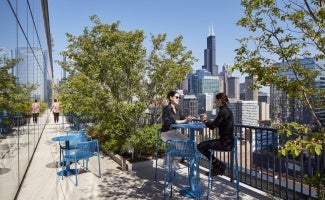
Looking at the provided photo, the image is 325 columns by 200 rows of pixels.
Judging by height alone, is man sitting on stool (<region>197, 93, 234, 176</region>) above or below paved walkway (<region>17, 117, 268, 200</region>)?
above

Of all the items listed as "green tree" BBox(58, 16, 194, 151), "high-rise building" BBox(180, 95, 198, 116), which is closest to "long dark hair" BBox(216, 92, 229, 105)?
"high-rise building" BBox(180, 95, 198, 116)

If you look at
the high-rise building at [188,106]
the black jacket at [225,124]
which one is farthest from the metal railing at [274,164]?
the high-rise building at [188,106]

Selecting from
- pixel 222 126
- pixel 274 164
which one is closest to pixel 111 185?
pixel 222 126

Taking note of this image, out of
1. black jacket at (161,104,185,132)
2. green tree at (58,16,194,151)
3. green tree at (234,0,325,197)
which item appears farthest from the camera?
green tree at (58,16,194,151)

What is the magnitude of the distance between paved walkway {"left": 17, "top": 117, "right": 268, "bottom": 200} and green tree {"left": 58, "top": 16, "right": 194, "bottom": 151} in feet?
4.63

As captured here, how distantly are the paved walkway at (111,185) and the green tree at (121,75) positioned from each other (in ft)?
4.63

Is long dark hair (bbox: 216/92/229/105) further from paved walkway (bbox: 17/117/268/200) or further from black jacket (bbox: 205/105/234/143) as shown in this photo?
paved walkway (bbox: 17/117/268/200)

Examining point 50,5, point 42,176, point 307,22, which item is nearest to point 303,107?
point 307,22

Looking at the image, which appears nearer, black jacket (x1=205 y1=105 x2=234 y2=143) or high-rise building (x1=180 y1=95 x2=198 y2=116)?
black jacket (x1=205 y1=105 x2=234 y2=143)

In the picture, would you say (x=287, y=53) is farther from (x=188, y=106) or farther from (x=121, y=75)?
(x=188, y=106)

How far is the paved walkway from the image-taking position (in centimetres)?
493

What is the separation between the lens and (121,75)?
767cm

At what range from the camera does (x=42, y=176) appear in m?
6.24

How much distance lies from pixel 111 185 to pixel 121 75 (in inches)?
128
